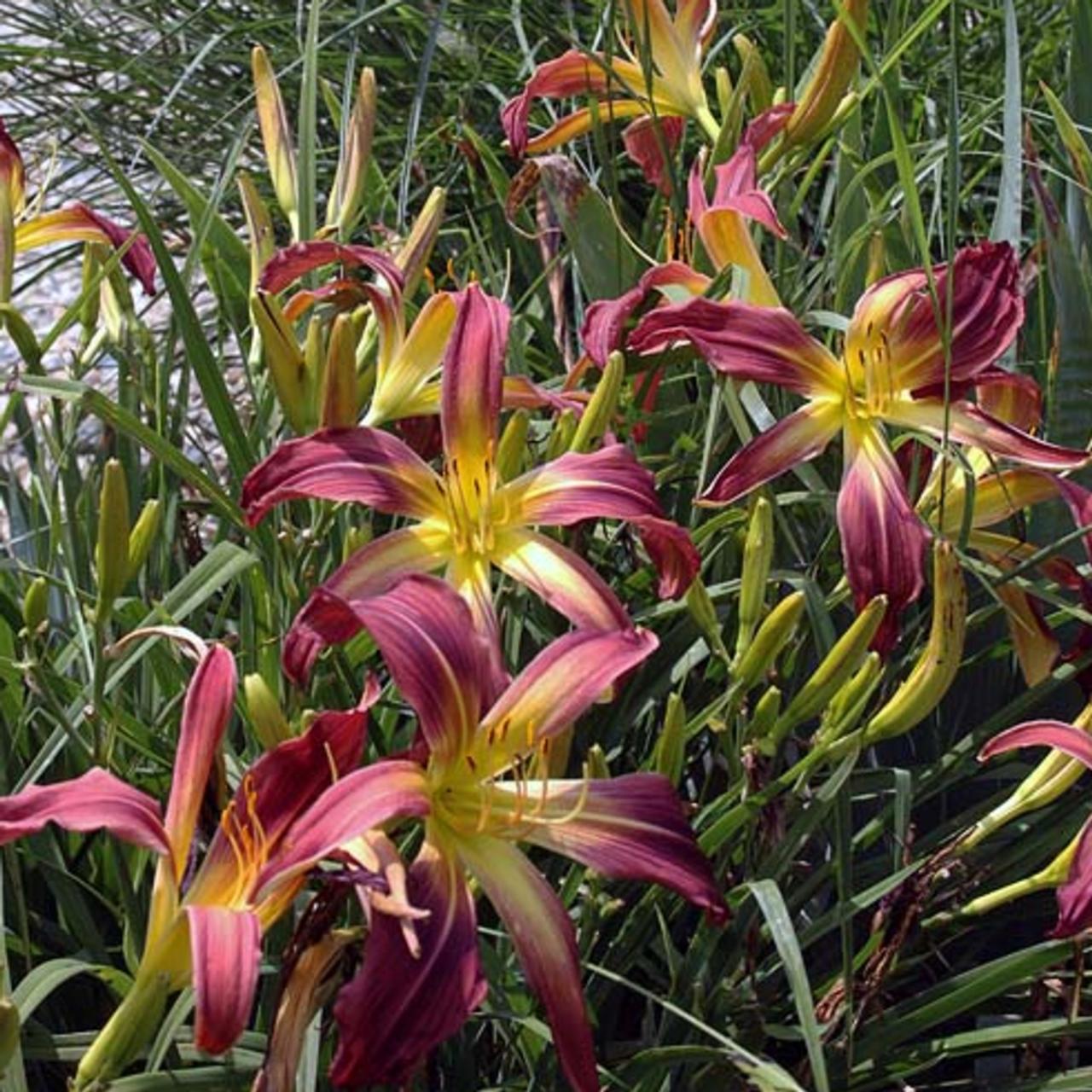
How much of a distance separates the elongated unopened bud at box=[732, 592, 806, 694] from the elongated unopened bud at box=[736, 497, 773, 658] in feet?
0.06

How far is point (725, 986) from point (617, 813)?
0.27 meters

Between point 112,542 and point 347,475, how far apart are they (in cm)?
15

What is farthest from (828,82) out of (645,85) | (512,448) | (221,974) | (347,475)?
(221,974)

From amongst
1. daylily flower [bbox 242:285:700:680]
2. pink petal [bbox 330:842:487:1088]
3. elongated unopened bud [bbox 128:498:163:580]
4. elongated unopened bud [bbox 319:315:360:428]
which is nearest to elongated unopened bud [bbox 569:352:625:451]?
daylily flower [bbox 242:285:700:680]

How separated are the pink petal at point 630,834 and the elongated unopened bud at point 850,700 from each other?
0.14m

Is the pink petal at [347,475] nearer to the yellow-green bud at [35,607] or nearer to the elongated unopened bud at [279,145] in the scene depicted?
the yellow-green bud at [35,607]

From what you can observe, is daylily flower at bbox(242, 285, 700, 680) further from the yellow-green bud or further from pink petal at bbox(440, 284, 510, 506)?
the yellow-green bud

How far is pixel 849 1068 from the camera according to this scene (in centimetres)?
120

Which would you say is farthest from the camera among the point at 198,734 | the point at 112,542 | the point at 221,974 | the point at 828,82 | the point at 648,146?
the point at 648,146

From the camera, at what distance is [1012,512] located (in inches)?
50.5

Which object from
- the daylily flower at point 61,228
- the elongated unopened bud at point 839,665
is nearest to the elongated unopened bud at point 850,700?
the elongated unopened bud at point 839,665

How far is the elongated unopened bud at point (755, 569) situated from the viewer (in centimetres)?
114

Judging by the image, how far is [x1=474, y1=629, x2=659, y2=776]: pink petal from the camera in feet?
3.25

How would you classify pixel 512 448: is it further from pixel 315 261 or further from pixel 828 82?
pixel 828 82
